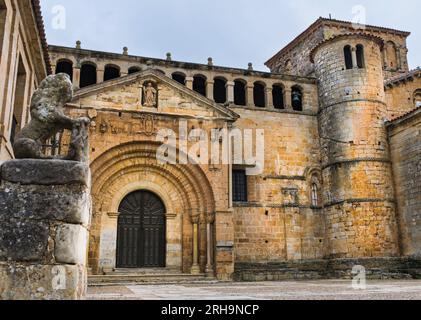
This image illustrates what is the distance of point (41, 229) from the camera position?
4.24 m

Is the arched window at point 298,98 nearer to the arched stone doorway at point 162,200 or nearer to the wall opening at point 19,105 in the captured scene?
the arched stone doorway at point 162,200

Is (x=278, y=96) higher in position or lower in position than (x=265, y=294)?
higher

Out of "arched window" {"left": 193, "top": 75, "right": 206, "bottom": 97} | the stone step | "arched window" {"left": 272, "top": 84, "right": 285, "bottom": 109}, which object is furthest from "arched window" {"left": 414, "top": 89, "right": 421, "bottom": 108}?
the stone step

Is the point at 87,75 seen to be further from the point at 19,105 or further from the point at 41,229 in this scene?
Result: the point at 41,229

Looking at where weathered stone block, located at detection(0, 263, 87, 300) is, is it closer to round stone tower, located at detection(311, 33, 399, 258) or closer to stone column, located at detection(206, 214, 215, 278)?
stone column, located at detection(206, 214, 215, 278)

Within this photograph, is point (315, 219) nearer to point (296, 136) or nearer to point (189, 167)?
point (296, 136)

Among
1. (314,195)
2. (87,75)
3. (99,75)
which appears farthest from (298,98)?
(87,75)

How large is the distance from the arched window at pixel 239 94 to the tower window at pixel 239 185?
3649 mm

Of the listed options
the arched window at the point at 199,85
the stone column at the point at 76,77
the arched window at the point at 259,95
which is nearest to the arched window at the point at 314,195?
the arched window at the point at 259,95

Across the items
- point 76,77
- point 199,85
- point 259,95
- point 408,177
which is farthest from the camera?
point 259,95

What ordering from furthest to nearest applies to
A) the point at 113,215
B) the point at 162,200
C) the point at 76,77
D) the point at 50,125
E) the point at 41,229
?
the point at 76,77, the point at 162,200, the point at 113,215, the point at 50,125, the point at 41,229

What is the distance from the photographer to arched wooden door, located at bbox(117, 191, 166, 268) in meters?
15.8

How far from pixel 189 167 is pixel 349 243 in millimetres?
7467

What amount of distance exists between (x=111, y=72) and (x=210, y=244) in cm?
906
